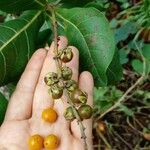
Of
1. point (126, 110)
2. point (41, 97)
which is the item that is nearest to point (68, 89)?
point (41, 97)

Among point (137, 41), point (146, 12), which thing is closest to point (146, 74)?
point (137, 41)

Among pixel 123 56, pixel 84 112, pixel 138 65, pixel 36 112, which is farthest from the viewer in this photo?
pixel 123 56

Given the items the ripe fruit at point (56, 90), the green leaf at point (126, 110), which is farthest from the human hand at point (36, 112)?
the green leaf at point (126, 110)

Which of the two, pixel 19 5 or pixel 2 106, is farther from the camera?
pixel 2 106

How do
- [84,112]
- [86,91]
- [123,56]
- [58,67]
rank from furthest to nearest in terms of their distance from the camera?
[123,56] < [86,91] < [58,67] < [84,112]

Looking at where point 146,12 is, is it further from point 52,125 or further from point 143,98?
point 52,125

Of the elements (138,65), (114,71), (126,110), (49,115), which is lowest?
(126,110)

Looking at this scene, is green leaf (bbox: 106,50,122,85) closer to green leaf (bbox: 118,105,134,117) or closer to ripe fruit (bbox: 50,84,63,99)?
ripe fruit (bbox: 50,84,63,99)

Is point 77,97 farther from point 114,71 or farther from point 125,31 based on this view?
point 125,31
